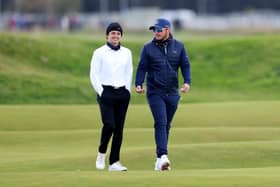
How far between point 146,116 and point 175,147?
17.2 feet

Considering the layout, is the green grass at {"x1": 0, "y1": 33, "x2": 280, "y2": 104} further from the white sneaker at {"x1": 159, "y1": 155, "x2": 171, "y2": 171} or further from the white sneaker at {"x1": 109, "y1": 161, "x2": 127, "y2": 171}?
the white sneaker at {"x1": 159, "y1": 155, "x2": 171, "y2": 171}

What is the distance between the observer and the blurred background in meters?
89.3

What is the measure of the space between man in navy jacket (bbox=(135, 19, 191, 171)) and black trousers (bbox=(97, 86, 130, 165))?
0.37 meters

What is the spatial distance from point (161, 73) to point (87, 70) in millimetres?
21185

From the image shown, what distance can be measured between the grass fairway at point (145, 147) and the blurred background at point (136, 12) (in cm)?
5988

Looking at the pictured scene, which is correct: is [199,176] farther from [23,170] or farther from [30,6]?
[30,6]

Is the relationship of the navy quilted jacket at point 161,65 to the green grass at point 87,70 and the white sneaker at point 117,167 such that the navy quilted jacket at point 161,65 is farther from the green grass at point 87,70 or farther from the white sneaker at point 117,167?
the green grass at point 87,70

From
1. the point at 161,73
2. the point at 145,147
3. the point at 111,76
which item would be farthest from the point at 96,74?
the point at 145,147

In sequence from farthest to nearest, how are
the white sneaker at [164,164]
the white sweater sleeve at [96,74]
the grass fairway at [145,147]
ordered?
the white sweater sleeve at [96,74] < the white sneaker at [164,164] < the grass fairway at [145,147]

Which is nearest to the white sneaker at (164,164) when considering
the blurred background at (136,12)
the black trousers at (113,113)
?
the black trousers at (113,113)

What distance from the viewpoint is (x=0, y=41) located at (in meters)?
33.6

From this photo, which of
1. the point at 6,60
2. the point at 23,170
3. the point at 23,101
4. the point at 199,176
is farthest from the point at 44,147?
the point at 6,60

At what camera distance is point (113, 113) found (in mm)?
14031

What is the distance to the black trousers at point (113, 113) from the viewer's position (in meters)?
13.9
